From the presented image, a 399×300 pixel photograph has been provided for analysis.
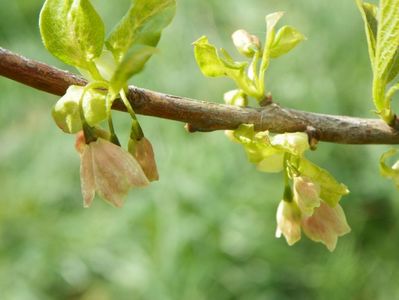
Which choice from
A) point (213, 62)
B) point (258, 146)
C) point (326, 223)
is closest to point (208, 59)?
point (213, 62)

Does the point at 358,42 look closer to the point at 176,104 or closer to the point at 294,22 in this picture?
the point at 294,22

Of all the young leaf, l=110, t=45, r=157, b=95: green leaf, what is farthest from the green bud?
l=110, t=45, r=157, b=95: green leaf

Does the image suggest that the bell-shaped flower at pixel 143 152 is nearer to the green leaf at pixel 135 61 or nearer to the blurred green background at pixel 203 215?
the green leaf at pixel 135 61

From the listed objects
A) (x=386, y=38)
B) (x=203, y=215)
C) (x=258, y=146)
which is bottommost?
(x=203, y=215)

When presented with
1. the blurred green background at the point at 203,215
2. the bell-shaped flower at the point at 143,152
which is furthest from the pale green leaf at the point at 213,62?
the blurred green background at the point at 203,215

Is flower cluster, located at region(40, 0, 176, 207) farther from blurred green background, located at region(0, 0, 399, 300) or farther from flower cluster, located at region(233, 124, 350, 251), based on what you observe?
blurred green background, located at region(0, 0, 399, 300)

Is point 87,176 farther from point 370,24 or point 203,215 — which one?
point 203,215
